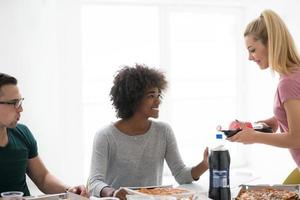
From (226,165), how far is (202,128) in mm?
2688

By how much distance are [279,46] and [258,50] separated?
0.12m

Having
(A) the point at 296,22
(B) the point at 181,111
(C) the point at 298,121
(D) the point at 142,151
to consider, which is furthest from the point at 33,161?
(A) the point at 296,22

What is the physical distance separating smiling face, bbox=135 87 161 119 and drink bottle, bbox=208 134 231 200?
588mm

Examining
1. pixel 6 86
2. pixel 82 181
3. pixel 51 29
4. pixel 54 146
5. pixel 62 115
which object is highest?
pixel 51 29

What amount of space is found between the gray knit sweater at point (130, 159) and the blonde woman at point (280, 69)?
1.60 ft

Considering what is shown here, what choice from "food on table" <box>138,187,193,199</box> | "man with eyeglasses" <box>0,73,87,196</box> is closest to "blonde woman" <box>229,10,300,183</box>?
"food on table" <box>138,187,193,199</box>

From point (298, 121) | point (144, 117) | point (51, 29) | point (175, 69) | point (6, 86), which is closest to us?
point (298, 121)

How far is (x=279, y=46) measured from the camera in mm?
1855

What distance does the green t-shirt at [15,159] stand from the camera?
199 cm

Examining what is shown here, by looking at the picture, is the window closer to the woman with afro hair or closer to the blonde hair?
the woman with afro hair

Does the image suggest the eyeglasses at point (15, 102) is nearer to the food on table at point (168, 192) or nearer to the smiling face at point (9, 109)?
the smiling face at point (9, 109)

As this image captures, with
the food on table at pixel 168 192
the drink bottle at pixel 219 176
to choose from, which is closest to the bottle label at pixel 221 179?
the drink bottle at pixel 219 176

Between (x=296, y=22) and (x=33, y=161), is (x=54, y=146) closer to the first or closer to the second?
(x=33, y=161)

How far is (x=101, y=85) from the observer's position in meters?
3.82
